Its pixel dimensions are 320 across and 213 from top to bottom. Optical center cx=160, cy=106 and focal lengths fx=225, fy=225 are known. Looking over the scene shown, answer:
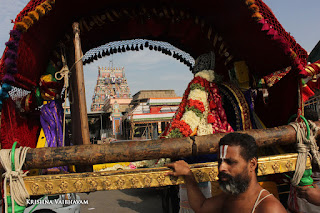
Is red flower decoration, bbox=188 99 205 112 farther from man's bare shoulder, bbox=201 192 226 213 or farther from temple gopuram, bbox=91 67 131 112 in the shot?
temple gopuram, bbox=91 67 131 112

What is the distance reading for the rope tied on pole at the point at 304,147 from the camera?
1.71m

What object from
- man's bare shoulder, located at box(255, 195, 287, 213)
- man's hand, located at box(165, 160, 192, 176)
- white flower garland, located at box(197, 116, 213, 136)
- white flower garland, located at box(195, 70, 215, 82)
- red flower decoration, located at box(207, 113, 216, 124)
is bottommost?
man's bare shoulder, located at box(255, 195, 287, 213)

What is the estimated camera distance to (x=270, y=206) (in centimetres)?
121

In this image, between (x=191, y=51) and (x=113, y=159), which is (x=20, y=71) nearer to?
(x=113, y=159)

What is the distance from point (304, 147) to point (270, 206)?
2.55 ft

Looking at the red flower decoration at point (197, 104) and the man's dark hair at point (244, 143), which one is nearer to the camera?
the man's dark hair at point (244, 143)

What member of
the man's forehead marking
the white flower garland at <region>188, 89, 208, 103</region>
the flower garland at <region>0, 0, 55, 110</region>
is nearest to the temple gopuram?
the white flower garland at <region>188, 89, 208, 103</region>

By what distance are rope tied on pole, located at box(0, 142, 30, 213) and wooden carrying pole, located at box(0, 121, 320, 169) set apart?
7cm

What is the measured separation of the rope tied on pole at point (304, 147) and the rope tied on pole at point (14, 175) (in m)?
1.93

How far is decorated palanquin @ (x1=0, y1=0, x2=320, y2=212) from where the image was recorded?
63.2 inches

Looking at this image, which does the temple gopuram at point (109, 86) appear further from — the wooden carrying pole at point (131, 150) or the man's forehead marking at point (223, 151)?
the man's forehead marking at point (223, 151)

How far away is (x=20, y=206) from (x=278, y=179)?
297 cm

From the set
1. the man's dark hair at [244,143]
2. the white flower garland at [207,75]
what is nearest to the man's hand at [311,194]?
the man's dark hair at [244,143]

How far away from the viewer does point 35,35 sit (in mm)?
2209
